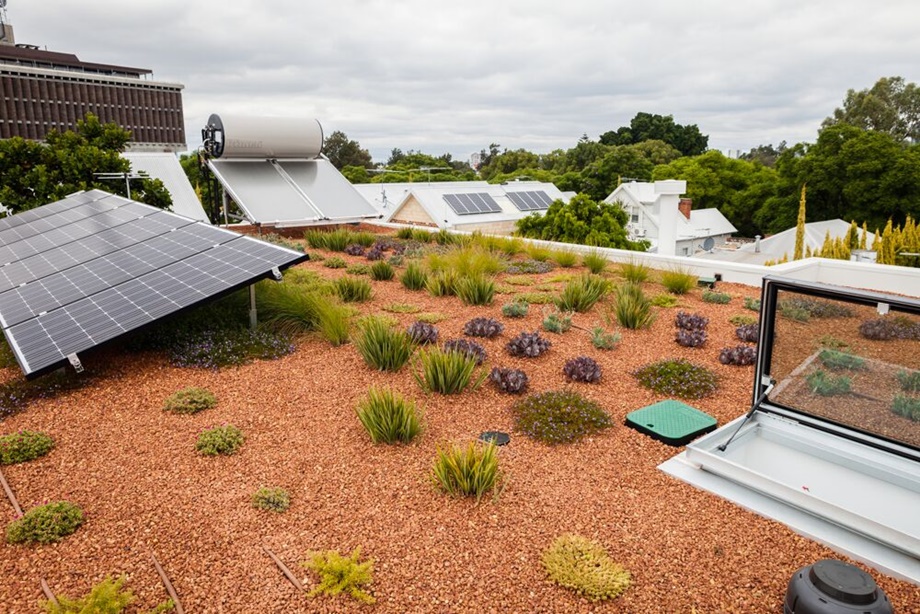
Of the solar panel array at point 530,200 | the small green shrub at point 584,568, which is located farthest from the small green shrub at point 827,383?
the solar panel array at point 530,200

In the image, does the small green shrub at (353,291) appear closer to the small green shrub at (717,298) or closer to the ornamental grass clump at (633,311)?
the ornamental grass clump at (633,311)

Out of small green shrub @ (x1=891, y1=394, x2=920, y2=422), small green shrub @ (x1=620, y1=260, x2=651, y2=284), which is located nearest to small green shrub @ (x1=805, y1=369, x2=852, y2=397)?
small green shrub @ (x1=891, y1=394, x2=920, y2=422)

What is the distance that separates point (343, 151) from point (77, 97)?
120 ft

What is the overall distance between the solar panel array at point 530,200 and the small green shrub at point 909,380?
78.6 ft

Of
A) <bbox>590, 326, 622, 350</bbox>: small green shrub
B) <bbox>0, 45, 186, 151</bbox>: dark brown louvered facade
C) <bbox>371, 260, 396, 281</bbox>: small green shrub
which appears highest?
<bbox>0, 45, 186, 151</bbox>: dark brown louvered facade

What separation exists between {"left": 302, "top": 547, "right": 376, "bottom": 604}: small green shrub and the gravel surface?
0.06 meters

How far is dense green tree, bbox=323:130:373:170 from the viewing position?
3440 inches

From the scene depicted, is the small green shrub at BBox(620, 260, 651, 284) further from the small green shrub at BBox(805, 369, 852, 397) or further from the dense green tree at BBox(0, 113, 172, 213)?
the dense green tree at BBox(0, 113, 172, 213)

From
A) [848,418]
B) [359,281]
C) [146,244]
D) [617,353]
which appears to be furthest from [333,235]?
[848,418]

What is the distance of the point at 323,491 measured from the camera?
12.3 ft

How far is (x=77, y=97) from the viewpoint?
76.9 m

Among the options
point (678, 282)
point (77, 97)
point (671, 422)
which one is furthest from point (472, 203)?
point (77, 97)

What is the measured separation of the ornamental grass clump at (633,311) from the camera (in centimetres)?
712

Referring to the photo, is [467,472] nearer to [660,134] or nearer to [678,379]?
[678,379]
